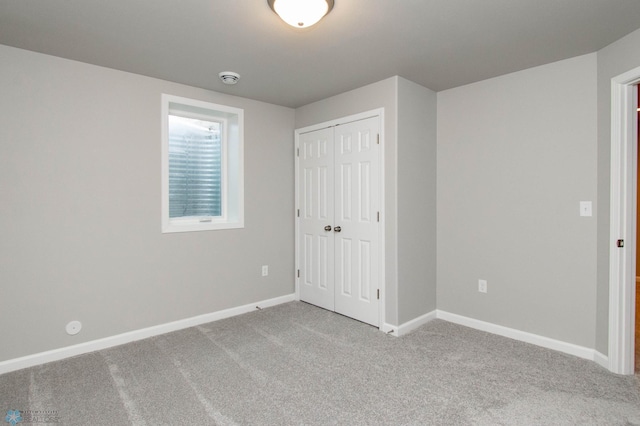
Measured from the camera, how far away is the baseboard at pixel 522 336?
2670 mm

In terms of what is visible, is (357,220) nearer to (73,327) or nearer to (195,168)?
(195,168)

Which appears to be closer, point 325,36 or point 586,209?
point 325,36

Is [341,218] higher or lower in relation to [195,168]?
lower

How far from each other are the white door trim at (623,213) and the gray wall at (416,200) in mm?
1464

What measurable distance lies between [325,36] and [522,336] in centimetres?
302

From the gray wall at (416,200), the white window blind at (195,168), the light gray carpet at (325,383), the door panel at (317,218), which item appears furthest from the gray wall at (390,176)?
the white window blind at (195,168)

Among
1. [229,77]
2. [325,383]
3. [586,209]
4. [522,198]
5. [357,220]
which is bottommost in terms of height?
[325,383]

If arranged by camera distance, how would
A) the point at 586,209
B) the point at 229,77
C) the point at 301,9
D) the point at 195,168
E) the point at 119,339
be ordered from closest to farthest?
1. the point at 301,9
2. the point at 586,209
3. the point at 119,339
4. the point at 229,77
5. the point at 195,168

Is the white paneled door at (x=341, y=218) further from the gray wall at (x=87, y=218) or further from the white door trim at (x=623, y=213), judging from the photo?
the white door trim at (x=623, y=213)

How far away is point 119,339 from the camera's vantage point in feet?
9.63

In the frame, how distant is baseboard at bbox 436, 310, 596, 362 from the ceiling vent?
315 centimetres

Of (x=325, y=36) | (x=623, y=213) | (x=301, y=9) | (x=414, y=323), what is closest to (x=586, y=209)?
(x=623, y=213)

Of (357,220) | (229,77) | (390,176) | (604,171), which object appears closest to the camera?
(604,171)

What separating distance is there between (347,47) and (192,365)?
8.83 feet
